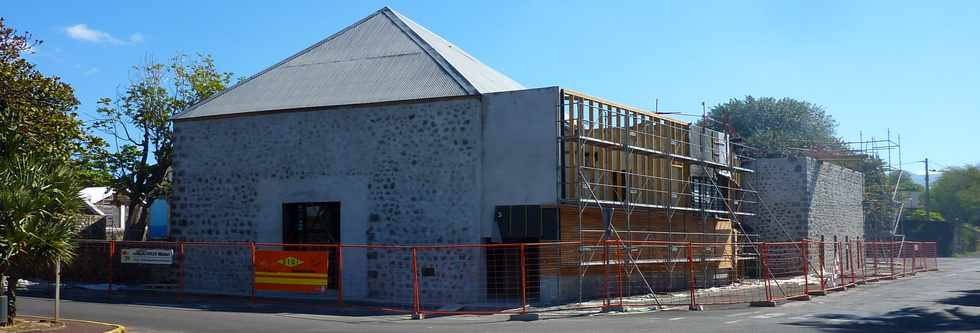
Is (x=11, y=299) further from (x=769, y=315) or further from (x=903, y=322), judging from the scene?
(x=903, y=322)

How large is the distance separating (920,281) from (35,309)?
93.6ft

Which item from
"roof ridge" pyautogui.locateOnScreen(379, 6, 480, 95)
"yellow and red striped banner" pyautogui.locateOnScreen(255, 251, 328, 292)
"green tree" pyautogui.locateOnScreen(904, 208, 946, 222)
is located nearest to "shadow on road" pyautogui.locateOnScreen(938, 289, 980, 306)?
"roof ridge" pyautogui.locateOnScreen(379, 6, 480, 95)

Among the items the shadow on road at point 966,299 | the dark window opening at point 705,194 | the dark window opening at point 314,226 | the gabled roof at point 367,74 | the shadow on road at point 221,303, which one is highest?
the gabled roof at point 367,74

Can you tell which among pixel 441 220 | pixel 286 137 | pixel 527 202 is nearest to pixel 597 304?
pixel 527 202

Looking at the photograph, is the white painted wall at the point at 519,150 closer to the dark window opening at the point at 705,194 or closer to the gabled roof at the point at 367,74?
the gabled roof at the point at 367,74

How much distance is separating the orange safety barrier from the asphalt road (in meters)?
1.18

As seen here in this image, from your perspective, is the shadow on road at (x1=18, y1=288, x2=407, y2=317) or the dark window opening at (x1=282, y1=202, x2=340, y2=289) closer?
the shadow on road at (x1=18, y1=288, x2=407, y2=317)

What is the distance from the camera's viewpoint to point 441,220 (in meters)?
23.6

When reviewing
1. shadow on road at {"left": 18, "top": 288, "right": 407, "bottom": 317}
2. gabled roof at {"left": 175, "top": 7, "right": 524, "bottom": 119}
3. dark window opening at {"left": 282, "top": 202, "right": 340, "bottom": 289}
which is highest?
gabled roof at {"left": 175, "top": 7, "right": 524, "bottom": 119}

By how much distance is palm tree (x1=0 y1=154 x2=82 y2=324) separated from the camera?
14242 mm

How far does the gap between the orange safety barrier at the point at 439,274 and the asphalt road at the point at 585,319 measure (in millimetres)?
1180

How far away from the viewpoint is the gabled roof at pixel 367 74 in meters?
24.9

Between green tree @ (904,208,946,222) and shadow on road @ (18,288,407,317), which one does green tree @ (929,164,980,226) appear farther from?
shadow on road @ (18,288,407,317)

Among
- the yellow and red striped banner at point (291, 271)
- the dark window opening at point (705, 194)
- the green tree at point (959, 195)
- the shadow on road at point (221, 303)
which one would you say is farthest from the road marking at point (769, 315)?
the green tree at point (959, 195)
